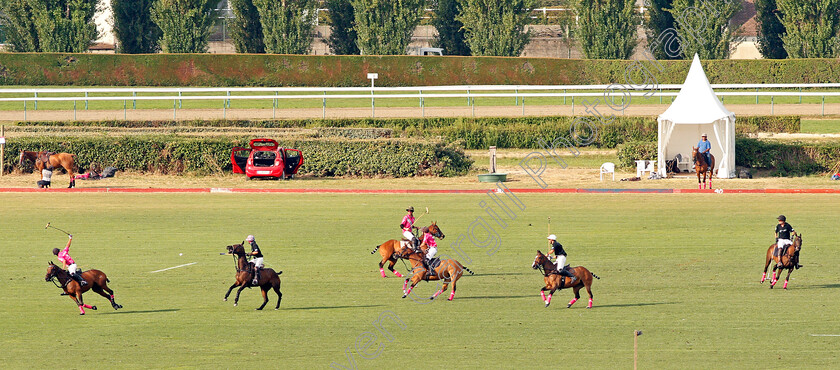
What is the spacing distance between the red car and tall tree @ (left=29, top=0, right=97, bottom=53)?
30925 mm

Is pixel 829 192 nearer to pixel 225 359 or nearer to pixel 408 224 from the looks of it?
pixel 408 224

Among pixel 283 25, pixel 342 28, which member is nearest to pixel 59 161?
pixel 283 25

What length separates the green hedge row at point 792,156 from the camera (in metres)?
34.4

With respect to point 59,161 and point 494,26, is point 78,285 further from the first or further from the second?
point 494,26

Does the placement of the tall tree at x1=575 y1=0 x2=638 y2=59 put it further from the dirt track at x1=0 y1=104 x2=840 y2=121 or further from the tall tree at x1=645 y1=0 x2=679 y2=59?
the dirt track at x1=0 y1=104 x2=840 y2=121

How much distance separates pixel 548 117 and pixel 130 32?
31803 millimetres

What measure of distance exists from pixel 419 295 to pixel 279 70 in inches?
1679

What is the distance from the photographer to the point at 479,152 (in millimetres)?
40781

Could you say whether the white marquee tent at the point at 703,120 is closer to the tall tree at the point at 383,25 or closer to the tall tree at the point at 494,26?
the tall tree at the point at 494,26

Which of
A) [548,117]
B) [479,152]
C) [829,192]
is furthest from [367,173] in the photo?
[829,192]

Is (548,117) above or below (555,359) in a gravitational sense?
above

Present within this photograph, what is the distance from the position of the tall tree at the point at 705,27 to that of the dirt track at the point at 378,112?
321 inches

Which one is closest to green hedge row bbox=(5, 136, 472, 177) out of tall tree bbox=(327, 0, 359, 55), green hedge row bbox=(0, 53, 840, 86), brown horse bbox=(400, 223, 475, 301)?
brown horse bbox=(400, 223, 475, 301)

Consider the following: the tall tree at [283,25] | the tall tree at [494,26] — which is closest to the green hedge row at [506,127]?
the tall tree at [494,26]
